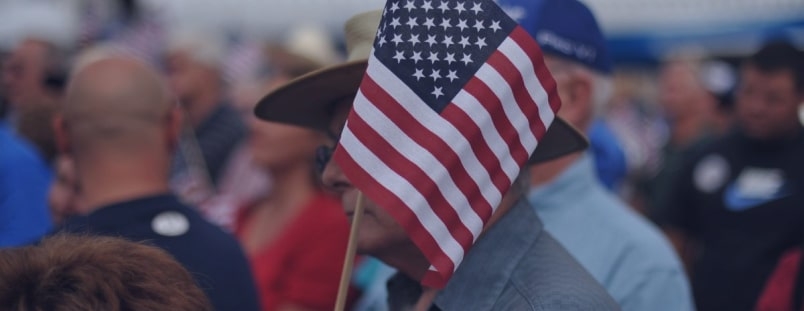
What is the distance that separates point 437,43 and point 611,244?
1.49 m

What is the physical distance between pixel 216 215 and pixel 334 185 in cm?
366

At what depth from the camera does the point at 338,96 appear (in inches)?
106

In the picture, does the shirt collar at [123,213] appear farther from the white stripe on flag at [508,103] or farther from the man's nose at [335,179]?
the white stripe on flag at [508,103]

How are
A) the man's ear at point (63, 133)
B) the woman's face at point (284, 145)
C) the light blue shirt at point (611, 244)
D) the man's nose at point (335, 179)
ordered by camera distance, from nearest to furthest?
the man's nose at point (335, 179) → the light blue shirt at point (611, 244) → the man's ear at point (63, 133) → the woman's face at point (284, 145)

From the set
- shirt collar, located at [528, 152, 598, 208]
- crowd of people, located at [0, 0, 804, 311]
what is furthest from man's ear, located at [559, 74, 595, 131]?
shirt collar, located at [528, 152, 598, 208]

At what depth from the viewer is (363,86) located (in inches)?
85.2

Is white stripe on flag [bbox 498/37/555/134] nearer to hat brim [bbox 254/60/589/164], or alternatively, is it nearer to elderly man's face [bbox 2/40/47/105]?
hat brim [bbox 254/60/589/164]

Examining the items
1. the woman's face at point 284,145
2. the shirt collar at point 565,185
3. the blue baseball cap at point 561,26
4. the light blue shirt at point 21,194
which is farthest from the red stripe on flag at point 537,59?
the woman's face at point 284,145

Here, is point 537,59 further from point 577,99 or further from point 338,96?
point 577,99

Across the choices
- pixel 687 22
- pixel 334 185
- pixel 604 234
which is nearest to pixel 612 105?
pixel 687 22

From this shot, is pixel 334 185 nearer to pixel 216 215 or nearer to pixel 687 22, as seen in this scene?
pixel 216 215

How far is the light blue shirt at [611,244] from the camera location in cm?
327

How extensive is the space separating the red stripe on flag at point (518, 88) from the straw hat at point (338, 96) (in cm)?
28

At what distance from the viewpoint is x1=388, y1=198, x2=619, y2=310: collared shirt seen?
2.20 meters
